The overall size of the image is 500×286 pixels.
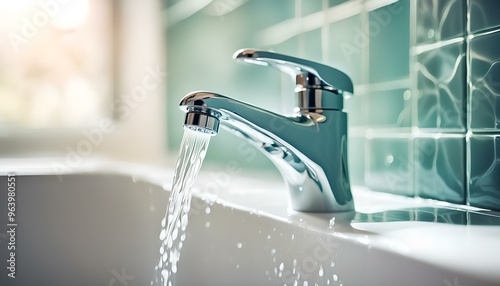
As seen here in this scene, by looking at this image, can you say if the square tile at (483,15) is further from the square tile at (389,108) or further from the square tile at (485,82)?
the square tile at (389,108)

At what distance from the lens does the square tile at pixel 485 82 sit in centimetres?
57

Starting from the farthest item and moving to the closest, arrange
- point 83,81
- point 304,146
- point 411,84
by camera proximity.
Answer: point 83,81 → point 411,84 → point 304,146

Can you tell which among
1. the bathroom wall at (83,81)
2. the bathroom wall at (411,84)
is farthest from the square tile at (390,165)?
the bathroom wall at (83,81)

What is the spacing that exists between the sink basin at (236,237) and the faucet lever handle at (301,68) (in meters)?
0.13

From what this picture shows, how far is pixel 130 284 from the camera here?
993mm

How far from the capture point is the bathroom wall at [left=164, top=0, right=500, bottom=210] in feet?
1.93

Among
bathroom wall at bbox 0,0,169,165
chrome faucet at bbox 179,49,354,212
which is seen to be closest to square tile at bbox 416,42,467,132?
chrome faucet at bbox 179,49,354,212

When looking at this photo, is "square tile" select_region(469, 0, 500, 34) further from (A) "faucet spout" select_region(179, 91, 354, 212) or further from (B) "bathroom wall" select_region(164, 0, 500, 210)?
(A) "faucet spout" select_region(179, 91, 354, 212)

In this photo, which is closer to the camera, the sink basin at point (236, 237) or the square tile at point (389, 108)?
the sink basin at point (236, 237)

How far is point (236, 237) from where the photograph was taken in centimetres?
64

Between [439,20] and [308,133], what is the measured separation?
0.21 metres

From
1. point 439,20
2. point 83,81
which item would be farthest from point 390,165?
point 83,81

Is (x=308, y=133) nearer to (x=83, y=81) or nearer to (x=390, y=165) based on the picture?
(x=390, y=165)

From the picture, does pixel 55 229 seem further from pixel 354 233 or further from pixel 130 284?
pixel 354 233
